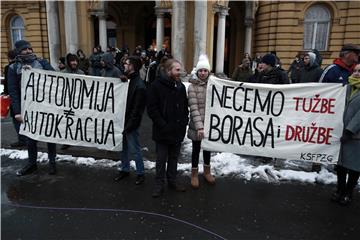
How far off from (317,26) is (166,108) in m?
18.0

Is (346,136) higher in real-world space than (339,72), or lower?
lower

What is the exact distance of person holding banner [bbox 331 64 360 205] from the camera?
389 cm

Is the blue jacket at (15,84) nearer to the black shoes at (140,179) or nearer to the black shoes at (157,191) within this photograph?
the black shoes at (140,179)

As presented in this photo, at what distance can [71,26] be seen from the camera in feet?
55.3

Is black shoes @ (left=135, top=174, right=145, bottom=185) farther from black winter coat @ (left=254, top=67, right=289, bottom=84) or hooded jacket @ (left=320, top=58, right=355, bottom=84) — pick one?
hooded jacket @ (left=320, top=58, right=355, bottom=84)

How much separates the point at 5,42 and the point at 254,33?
18235mm

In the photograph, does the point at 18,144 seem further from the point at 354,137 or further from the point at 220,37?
the point at 220,37

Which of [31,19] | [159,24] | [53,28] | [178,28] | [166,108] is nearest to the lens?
[166,108]

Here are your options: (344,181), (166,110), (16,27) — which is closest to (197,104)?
(166,110)

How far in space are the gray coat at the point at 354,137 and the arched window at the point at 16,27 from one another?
78.4ft

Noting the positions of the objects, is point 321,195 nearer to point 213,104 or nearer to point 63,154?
point 213,104

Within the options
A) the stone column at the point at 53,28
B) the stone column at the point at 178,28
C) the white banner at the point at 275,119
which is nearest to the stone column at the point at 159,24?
the stone column at the point at 178,28

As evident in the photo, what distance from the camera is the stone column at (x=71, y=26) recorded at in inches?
657

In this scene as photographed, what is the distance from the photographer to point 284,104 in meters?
4.54
